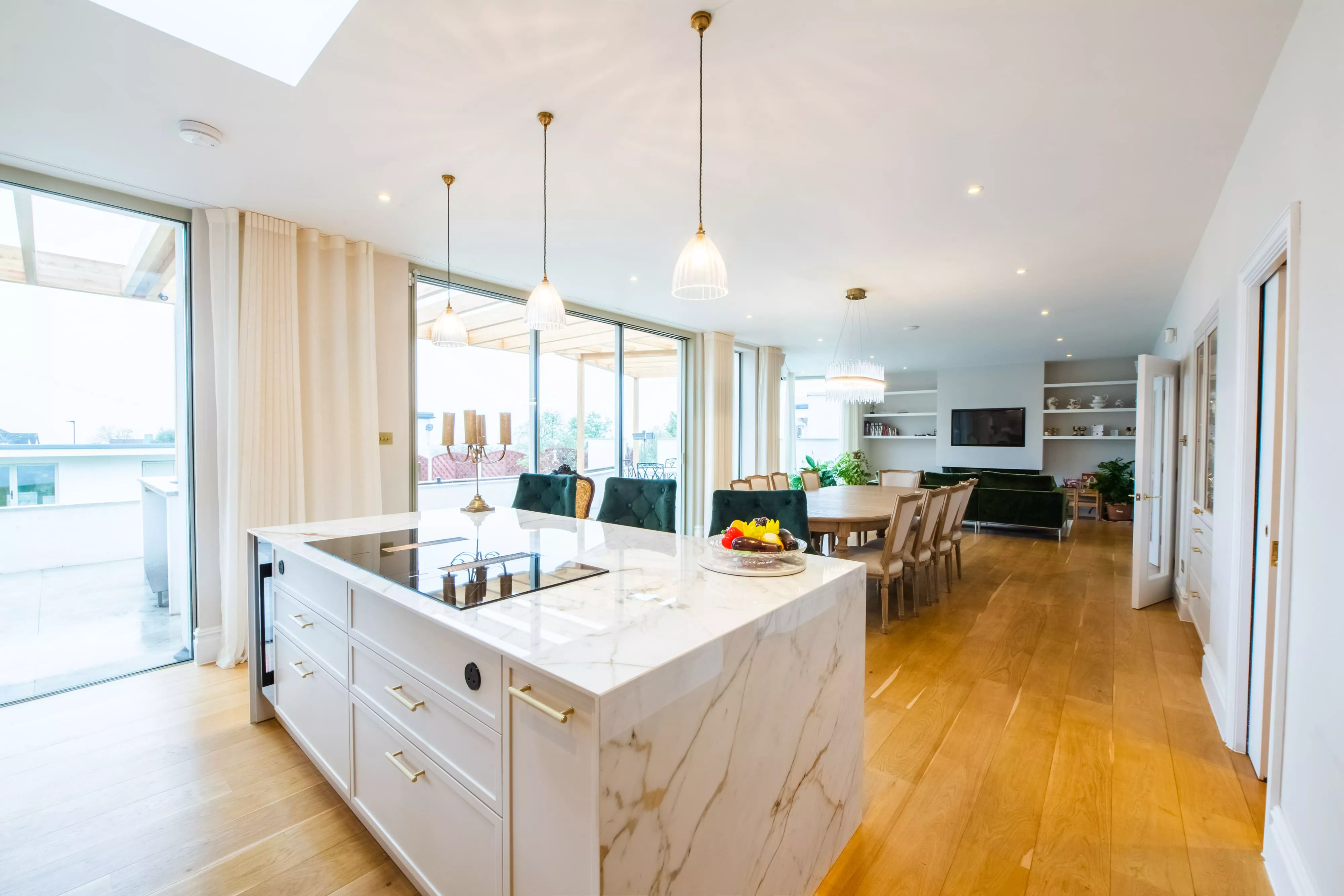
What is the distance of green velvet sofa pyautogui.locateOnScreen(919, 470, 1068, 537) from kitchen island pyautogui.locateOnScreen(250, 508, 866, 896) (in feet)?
20.2

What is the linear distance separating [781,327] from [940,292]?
2.01 metres

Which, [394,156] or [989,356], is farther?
[989,356]

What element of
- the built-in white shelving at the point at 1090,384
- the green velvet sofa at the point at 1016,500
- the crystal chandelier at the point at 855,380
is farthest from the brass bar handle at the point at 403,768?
the built-in white shelving at the point at 1090,384

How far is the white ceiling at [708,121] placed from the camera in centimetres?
172

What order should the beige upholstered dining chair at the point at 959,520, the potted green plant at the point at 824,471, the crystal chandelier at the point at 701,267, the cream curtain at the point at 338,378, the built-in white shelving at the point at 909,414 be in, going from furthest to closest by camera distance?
the built-in white shelving at the point at 909,414, the potted green plant at the point at 824,471, the beige upholstered dining chair at the point at 959,520, the cream curtain at the point at 338,378, the crystal chandelier at the point at 701,267

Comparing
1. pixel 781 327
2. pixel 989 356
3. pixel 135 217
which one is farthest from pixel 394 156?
pixel 989 356

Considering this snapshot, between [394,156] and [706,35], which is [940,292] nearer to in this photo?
[706,35]

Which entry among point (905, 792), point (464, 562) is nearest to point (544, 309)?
point (464, 562)

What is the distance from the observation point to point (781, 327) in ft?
21.4

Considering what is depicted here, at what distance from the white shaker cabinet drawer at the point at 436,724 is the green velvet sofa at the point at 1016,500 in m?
6.77

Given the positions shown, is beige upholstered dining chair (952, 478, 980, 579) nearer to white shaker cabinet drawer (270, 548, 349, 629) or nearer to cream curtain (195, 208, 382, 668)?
white shaker cabinet drawer (270, 548, 349, 629)

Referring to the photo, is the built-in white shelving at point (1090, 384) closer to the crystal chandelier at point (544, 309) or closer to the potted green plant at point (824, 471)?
the potted green plant at point (824, 471)

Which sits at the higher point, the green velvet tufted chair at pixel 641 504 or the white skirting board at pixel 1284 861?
the green velvet tufted chair at pixel 641 504

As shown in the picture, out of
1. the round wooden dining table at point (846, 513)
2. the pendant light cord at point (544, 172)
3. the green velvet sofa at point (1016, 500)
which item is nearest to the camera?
the pendant light cord at point (544, 172)
